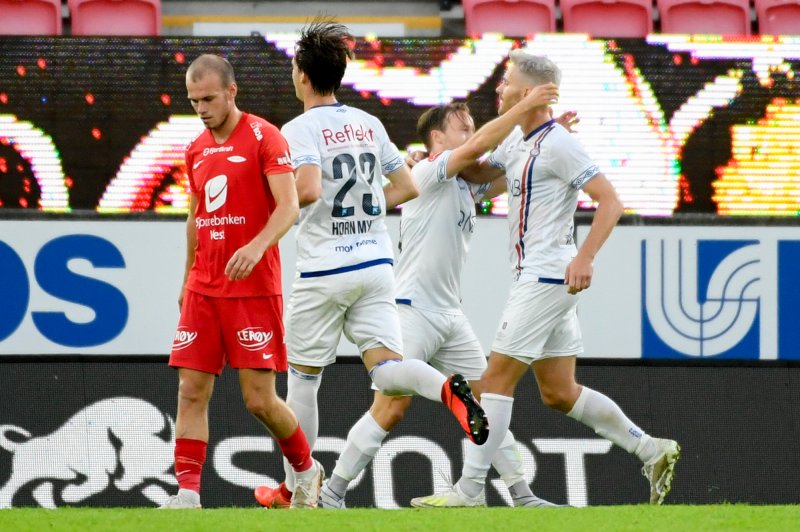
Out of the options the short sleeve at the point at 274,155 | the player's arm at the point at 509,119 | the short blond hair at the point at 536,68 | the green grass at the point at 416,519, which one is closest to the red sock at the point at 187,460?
the green grass at the point at 416,519

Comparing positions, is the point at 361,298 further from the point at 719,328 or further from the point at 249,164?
the point at 719,328

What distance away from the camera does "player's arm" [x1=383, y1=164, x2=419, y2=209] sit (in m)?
5.45

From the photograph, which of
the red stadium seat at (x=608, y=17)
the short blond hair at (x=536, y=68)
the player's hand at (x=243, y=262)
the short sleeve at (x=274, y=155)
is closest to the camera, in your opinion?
the player's hand at (x=243, y=262)

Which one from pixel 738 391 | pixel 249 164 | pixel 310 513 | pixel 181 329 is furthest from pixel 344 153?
pixel 738 391

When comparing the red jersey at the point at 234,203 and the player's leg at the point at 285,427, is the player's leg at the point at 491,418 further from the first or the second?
the red jersey at the point at 234,203

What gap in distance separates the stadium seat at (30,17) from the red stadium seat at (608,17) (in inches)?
152

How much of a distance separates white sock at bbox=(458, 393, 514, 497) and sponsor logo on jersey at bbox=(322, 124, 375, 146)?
123 centimetres

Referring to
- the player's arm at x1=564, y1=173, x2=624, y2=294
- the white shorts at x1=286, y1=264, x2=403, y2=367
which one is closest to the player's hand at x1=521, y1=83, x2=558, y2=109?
the player's arm at x1=564, y1=173, x2=624, y2=294

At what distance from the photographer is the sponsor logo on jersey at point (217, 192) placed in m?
4.99

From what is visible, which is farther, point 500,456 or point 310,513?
point 500,456

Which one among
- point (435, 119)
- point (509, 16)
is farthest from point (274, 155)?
point (509, 16)

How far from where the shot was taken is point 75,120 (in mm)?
7301

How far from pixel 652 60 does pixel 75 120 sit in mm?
3299

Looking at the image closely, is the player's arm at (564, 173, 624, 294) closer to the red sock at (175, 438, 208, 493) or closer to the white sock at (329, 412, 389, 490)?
the white sock at (329, 412, 389, 490)
